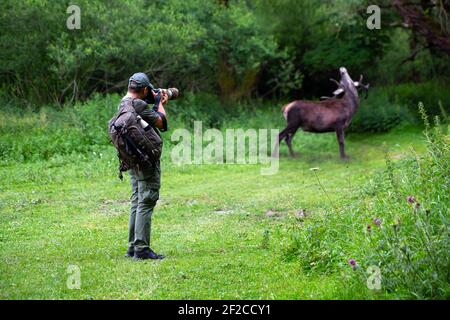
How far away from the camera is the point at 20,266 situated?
732 centimetres

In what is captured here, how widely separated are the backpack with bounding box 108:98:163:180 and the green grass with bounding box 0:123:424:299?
3.62 ft

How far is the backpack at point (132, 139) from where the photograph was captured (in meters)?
7.20

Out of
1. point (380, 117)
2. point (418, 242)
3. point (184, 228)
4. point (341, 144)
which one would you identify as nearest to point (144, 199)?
point (184, 228)

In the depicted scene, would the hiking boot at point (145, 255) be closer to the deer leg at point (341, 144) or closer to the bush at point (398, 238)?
the bush at point (398, 238)

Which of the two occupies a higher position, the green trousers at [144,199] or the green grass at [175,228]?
the green trousers at [144,199]

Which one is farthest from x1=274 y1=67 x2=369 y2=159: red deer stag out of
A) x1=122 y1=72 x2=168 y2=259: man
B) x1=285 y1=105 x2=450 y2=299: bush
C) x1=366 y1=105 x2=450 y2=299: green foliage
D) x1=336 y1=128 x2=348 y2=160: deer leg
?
x1=122 y1=72 x2=168 y2=259: man

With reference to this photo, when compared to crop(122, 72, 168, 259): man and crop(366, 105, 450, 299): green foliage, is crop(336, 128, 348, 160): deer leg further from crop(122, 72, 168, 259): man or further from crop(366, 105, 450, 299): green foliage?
crop(122, 72, 168, 259): man

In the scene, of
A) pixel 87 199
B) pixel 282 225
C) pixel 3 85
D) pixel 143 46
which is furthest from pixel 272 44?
pixel 282 225

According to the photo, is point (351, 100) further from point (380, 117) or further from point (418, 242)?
point (418, 242)

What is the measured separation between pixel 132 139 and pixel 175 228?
2.44 meters

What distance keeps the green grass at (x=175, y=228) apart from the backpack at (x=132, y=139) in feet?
3.62

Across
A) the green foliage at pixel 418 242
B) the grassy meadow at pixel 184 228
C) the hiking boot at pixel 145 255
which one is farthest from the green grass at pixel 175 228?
the green foliage at pixel 418 242

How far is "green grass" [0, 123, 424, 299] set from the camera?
647 cm
